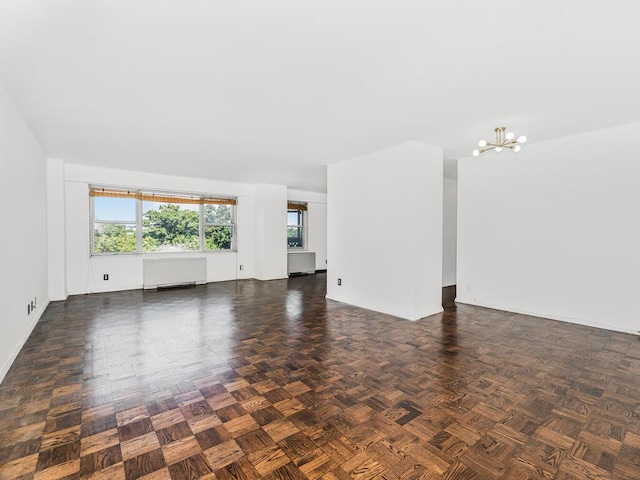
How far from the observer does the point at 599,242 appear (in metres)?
3.79

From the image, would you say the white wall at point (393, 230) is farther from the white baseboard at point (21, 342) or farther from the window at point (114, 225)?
the window at point (114, 225)

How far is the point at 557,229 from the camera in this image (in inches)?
162

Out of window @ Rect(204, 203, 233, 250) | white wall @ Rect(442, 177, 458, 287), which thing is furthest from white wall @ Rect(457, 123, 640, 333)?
window @ Rect(204, 203, 233, 250)

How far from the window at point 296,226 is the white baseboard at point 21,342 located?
5.55m

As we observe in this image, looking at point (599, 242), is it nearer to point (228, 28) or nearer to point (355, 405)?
point (355, 405)

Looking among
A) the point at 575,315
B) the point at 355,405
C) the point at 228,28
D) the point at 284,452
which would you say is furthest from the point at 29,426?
the point at 575,315

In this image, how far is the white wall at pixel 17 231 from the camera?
257 centimetres

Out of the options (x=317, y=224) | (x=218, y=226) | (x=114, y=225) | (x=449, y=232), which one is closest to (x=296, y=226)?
(x=317, y=224)

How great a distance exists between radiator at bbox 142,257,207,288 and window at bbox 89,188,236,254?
0.39 metres

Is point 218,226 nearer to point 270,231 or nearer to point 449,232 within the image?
point 270,231

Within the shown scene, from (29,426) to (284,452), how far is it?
1.53 metres

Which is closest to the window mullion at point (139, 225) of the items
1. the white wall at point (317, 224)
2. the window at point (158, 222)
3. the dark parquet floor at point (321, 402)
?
the window at point (158, 222)

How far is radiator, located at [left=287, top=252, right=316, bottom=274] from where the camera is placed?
8.38m

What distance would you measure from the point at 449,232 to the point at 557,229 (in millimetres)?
2672
